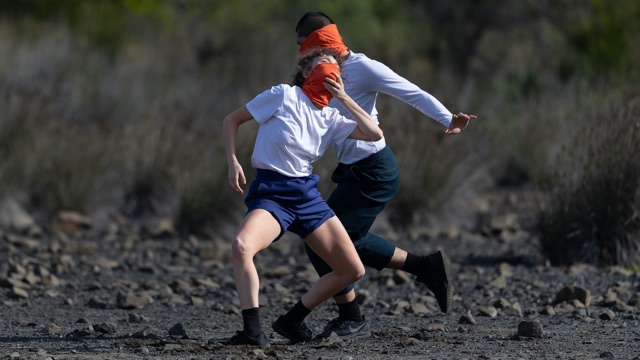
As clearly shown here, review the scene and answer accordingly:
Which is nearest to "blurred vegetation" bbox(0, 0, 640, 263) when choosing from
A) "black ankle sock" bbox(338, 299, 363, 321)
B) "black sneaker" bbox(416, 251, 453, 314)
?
"black sneaker" bbox(416, 251, 453, 314)

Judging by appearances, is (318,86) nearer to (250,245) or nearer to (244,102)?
→ (250,245)

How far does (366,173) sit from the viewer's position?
6184 mm

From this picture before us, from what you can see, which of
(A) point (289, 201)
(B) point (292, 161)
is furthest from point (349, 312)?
(B) point (292, 161)

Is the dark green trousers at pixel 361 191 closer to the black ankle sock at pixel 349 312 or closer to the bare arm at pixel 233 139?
the black ankle sock at pixel 349 312

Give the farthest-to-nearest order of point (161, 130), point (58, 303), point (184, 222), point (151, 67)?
point (151, 67) → point (161, 130) → point (184, 222) → point (58, 303)

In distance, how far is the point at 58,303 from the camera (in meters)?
7.99

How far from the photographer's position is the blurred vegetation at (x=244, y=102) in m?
9.66

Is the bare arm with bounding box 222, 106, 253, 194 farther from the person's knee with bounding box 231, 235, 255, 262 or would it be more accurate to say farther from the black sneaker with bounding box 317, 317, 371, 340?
the black sneaker with bounding box 317, 317, 371, 340

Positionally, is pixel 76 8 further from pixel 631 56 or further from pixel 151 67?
pixel 631 56

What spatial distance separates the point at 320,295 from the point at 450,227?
702 cm

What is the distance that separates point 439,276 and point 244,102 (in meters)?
8.61

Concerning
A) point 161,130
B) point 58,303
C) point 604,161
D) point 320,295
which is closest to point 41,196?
point 161,130

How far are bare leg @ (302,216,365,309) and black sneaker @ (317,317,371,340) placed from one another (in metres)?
0.34

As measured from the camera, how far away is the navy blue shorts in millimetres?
5641
